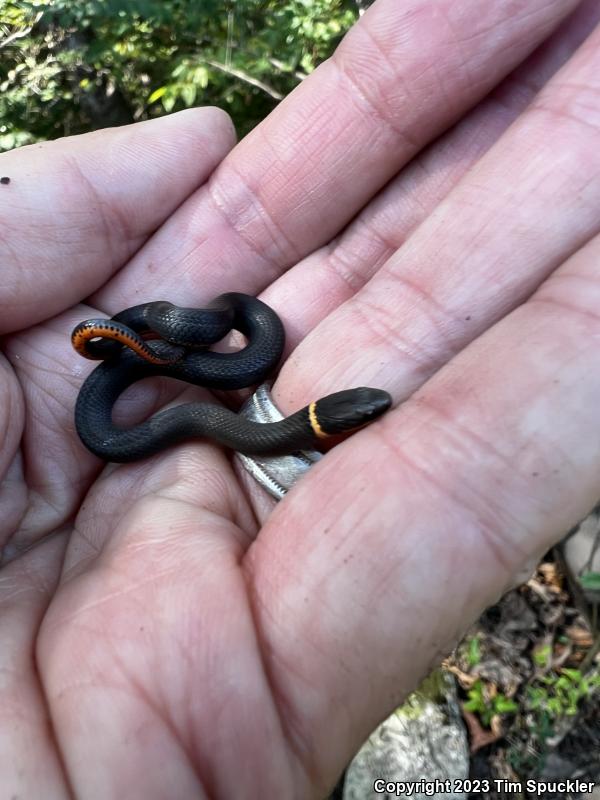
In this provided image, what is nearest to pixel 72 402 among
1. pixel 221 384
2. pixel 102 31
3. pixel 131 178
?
pixel 221 384

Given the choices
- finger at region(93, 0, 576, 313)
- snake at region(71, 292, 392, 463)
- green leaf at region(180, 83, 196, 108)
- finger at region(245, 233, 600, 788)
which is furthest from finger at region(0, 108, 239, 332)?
finger at region(245, 233, 600, 788)

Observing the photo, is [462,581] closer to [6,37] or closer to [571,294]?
[571,294]

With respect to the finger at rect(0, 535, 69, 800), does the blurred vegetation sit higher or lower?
higher

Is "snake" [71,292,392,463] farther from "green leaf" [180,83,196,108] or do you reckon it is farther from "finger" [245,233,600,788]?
"green leaf" [180,83,196,108]

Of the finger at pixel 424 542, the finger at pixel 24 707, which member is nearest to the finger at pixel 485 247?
the finger at pixel 424 542

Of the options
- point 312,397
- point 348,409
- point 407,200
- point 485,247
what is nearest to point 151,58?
point 407,200

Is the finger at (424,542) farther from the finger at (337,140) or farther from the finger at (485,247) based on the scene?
the finger at (337,140)

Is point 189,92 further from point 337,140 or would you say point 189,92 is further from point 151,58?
point 337,140

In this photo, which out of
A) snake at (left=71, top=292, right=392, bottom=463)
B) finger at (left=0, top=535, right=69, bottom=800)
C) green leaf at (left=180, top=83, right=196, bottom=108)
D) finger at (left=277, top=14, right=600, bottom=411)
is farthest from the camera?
green leaf at (left=180, top=83, right=196, bottom=108)
